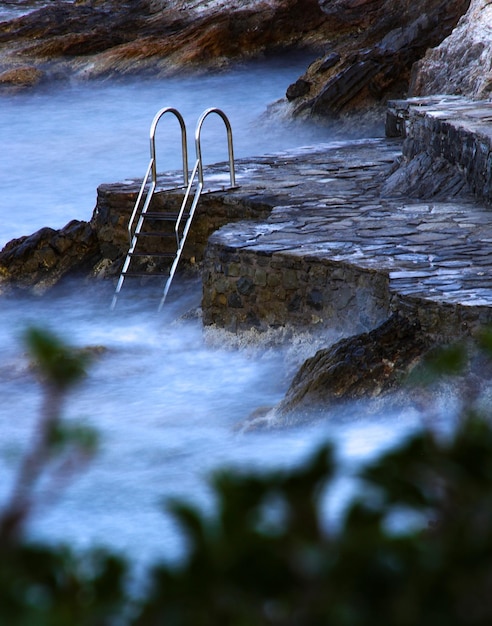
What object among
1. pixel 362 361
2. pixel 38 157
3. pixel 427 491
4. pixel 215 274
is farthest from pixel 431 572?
pixel 38 157

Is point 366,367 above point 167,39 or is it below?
below

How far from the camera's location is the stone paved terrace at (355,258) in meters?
6.13

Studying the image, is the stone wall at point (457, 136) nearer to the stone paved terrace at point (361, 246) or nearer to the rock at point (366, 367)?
the stone paved terrace at point (361, 246)

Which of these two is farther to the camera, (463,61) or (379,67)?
(379,67)

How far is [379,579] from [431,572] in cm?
5

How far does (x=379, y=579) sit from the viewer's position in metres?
0.95

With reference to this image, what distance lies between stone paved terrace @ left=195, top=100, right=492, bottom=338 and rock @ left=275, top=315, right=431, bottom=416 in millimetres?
116

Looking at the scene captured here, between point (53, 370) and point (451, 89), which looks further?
point (451, 89)

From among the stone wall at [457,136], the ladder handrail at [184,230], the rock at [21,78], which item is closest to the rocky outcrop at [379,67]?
the stone wall at [457,136]

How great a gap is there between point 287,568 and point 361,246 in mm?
6318

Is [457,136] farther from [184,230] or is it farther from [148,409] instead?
[148,409]

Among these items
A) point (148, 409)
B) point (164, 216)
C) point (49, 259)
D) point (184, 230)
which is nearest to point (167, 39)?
point (49, 259)

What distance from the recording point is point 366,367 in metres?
6.05

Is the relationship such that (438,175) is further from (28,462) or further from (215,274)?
(28,462)
